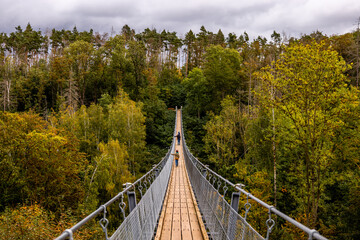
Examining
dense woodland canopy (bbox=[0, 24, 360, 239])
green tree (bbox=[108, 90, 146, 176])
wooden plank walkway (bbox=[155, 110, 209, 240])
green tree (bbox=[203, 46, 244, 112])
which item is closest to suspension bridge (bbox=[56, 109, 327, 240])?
wooden plank walkway (bbox=[155, 110, 209, 240])

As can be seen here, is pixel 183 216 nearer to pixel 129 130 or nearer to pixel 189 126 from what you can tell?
pixel 129 130

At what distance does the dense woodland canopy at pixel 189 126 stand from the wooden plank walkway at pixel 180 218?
5.72 metres

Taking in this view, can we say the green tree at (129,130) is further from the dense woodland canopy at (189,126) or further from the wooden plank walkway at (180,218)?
the wooden plank walkway at (180,218)

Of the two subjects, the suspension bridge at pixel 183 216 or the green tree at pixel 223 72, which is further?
the green tree at pixel 223 72

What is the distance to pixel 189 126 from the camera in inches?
1519

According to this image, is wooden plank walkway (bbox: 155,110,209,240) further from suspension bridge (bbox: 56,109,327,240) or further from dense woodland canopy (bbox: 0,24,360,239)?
dense woodland canopy (bbox: 0,24,360,239)

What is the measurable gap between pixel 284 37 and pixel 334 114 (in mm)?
16845

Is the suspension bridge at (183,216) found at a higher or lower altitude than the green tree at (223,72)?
lower

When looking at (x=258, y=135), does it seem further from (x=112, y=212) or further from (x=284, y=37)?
(x=112, y=212)

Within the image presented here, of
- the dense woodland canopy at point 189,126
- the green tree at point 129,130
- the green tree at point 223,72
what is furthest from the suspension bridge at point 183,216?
the green tree at point 223,72

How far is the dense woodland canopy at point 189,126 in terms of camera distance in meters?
11.6

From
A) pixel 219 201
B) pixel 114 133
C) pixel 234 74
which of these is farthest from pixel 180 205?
pixel 234 74

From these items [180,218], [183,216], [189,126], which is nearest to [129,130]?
[189,126]

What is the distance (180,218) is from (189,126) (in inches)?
1280
